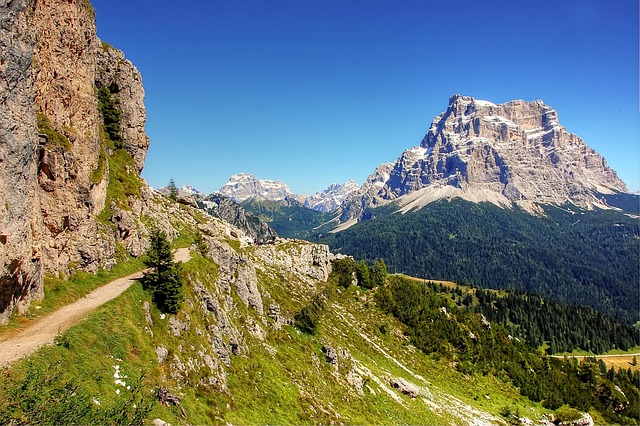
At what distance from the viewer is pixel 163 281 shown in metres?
39.0

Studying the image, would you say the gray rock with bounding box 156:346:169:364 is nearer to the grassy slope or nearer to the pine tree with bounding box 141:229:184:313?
the grassy slope

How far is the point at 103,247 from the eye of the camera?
1692 inches

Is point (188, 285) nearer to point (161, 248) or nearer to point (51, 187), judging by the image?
point (161, 248)

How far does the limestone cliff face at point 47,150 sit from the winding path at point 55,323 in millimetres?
2578

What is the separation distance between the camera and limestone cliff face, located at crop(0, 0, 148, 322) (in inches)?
1089

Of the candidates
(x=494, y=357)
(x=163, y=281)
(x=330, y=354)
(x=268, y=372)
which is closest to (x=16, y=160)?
(x=163, y=281)

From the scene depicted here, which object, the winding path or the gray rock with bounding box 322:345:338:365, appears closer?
the winding path

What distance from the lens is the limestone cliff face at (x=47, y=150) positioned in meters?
27.7

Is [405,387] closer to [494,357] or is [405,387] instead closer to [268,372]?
[268,372]

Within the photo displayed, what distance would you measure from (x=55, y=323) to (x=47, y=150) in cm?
1806

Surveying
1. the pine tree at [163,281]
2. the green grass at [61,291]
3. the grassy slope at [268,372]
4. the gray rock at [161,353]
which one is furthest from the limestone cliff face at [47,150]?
the gray rock at [161,353]

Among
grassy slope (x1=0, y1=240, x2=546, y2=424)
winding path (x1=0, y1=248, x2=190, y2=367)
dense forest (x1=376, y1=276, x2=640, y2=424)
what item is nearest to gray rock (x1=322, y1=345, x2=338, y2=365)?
grassy slope (x1=0, y1=240, x2=546, y2=424)

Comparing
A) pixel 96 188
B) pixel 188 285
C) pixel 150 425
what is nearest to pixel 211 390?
pixel 150 425

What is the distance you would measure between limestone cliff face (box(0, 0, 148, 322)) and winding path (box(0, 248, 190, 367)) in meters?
2.58
